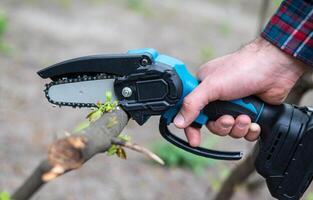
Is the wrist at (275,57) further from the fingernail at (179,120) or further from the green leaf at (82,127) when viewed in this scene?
the green leaf at (82,127)

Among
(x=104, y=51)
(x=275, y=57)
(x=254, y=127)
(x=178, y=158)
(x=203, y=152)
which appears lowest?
(x=104, y=51)

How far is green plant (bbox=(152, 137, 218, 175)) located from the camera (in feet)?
14.1

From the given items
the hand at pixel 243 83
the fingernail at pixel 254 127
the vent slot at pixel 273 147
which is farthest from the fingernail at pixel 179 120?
the vent slot at pixel 273 147

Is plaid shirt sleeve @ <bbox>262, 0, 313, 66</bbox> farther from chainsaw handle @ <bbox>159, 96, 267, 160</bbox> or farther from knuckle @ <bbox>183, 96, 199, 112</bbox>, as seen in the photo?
knuckle @ <bbox>183, 96, 199, 112</bbox>

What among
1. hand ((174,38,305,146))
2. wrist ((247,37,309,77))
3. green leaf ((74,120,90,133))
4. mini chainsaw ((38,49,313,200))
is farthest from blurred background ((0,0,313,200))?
wrist ((247,37,309,77))

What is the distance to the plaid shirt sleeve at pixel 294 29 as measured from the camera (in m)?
2.00

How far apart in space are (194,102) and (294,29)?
53 cm

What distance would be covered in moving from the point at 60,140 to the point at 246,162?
6.11 feet

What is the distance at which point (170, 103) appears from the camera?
71.5 inches

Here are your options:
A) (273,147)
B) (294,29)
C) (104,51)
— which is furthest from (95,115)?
(104,51)

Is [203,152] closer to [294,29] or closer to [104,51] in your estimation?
[294,29]

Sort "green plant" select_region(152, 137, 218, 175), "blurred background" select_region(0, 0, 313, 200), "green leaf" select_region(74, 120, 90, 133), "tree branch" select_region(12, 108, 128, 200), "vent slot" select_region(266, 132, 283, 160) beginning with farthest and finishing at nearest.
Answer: "green plant" select_region(152, 137, 218, 175), "blurred background" select_region(0, 0, 313, 200), "vent slot" select_region(266, 132, 283, 160), "green leaf" select_region(74, 120, 90, 133), "tree branch" select_region(12, 108, 128, 200)

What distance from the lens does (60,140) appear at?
136 centimetres

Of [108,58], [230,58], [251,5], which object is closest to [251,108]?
[230,58]
